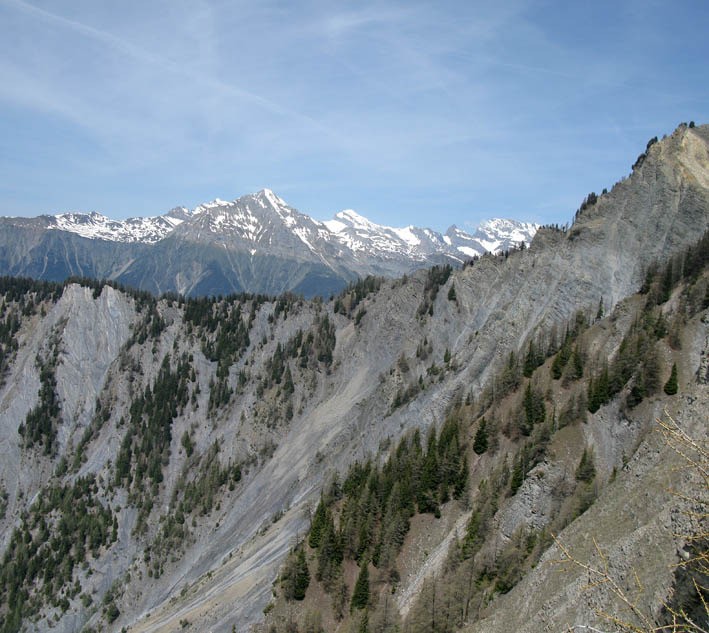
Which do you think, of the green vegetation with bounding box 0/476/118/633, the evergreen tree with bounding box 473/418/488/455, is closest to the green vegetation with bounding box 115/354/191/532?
the green vegetation with bounding box 0/476/118/633

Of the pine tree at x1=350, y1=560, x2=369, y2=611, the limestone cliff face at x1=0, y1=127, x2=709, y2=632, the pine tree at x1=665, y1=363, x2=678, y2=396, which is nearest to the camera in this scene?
the pine tree at x1=665, y1=363, x2=678, y2=396

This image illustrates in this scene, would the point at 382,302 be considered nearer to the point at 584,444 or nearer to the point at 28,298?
the point at 584,444

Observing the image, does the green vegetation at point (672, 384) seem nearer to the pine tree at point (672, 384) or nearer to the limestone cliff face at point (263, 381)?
the pine tree at point (672, 384)

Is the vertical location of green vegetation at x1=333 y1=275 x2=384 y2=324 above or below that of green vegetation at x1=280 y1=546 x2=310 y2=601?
above

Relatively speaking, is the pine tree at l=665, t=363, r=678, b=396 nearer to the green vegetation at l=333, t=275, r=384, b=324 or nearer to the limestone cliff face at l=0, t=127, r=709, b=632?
the limestone cliff face at l=0, t=127, r=709, b=632

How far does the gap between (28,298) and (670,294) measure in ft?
545

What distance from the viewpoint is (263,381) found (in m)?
136

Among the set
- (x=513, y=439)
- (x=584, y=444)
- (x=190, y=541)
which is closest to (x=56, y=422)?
(x=190, y=541)

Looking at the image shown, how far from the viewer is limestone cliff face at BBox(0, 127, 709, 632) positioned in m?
88.4

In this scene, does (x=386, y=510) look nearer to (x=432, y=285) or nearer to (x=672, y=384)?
(x=672, y=384)

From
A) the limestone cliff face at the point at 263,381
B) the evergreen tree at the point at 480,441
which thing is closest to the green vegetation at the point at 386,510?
the evergreen tree at the point at 480,441

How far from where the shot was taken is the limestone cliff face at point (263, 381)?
88438mm

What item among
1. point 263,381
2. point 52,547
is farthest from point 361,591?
point 52,547

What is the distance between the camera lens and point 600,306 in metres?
85.9
